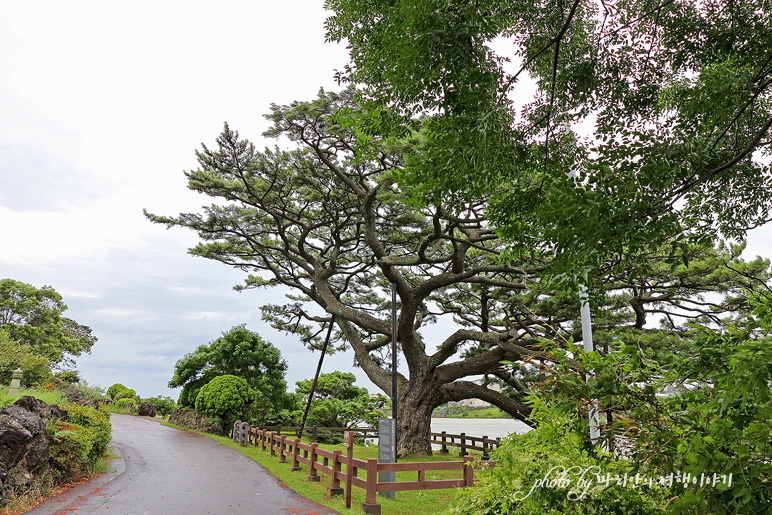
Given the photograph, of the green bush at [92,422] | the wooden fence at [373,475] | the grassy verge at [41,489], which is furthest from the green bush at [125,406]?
the wooden fence at [373,475]

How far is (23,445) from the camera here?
821 centimetres

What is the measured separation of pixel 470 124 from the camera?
484 cm

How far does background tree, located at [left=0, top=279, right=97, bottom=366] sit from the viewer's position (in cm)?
3150

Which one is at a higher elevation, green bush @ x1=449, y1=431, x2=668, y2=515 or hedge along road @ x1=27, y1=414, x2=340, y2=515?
green bush @ x1=449, y1=431, x2=668, y2=515

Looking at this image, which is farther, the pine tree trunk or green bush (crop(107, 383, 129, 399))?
green bush (crop(107, 383, 129, 399))

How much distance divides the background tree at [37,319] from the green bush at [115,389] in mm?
3787

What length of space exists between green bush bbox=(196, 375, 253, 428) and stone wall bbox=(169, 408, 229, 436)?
30 cm

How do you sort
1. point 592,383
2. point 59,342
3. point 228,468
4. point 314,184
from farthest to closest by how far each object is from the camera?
point 59,342 → point 314,184 → point 228,468 → point 592,383

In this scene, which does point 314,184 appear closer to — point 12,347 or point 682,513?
point 12,347

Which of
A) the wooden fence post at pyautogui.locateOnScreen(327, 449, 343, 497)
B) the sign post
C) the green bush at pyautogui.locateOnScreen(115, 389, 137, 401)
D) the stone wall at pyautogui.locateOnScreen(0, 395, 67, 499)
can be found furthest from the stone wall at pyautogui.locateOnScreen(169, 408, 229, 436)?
the wooden fence post at pyautogui.locateOnScreen(327, 449, 343, 497)

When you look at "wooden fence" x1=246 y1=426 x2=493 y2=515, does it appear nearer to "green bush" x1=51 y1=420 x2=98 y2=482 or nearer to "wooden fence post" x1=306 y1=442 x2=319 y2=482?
"wooden fence post" x1=306 y1=442 x2=319 y2=482

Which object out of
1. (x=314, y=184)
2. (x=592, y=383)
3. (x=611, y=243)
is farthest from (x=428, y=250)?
(x=592, y=383)

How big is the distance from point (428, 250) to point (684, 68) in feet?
37.9

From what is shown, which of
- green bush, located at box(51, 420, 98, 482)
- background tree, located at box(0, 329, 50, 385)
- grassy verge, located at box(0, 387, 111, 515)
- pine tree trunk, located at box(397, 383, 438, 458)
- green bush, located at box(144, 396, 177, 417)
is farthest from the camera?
green bush, located at box(144, 396, 177, 417)
